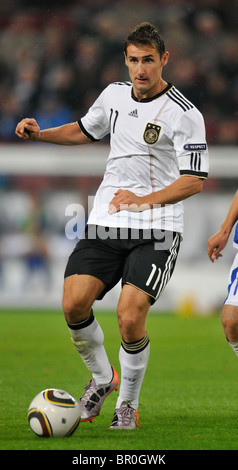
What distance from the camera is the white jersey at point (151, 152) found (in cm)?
490

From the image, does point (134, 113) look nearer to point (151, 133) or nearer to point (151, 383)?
point (151, 133)

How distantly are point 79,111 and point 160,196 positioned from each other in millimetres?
11183

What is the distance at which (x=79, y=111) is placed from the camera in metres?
15.8

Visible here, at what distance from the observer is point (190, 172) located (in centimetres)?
488

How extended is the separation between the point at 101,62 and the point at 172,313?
17.7ft

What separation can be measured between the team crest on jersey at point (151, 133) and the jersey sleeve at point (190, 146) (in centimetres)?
14

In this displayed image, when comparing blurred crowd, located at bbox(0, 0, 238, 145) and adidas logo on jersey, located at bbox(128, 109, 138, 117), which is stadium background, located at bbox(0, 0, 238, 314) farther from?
adidas logo on jersey, located at bbox(128, 109, 138, 117)

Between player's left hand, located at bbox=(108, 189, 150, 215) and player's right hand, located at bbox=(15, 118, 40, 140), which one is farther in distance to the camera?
player's right hand, located at bbox=(15, 118, 40, 140)

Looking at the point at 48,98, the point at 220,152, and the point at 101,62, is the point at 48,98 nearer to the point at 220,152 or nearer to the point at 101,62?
the point at 101,62

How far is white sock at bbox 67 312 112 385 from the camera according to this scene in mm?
5035

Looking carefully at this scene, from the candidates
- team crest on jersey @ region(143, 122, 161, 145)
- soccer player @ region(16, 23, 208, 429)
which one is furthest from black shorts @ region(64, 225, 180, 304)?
team crest on jersey @ region(143, 122, 161, 145)

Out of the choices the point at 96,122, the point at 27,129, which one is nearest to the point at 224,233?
the point at 96,122

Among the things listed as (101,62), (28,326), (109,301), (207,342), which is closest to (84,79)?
(101,62)

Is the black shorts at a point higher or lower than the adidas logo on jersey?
lower
